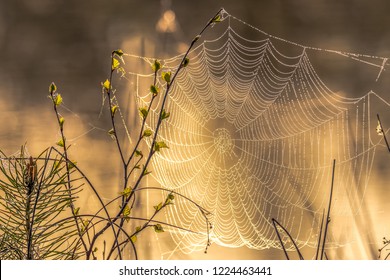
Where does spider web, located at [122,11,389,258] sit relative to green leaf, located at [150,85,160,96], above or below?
above

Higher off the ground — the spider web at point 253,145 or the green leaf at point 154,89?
the spider web at point 253,145

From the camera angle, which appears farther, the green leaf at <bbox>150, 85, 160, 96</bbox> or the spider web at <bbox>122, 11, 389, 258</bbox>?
the spider web at <bbox>122, 11, 389, 258</bbox>

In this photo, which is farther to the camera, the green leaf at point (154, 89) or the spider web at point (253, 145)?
the spider web at point (253, 145)

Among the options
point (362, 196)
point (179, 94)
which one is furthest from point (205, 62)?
point (362, 196)

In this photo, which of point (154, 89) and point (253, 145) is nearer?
point (154, 89)

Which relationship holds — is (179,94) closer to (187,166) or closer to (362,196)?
(187,166)

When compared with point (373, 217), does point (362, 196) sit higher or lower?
higher

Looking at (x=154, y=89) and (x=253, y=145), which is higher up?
(x=253, y=145)
